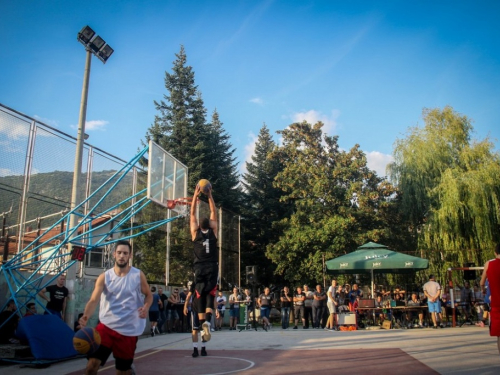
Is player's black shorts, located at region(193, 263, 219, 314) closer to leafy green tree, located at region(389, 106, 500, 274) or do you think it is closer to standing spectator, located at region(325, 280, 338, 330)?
standing spectator, located at region(325, 280, 338, 330)

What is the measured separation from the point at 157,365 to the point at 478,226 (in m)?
21.8

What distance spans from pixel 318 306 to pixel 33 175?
1349 centimetres

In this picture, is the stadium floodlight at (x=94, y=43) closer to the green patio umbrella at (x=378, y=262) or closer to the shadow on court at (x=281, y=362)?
the shadow on court at (x=281, y=362)

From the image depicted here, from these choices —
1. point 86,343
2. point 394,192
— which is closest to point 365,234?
point 394,192

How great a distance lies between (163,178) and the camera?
11289 millimetres

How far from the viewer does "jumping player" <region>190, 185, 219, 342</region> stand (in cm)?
820

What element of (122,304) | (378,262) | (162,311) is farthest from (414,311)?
(122,304)

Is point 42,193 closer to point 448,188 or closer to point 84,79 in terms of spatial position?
point 84,79

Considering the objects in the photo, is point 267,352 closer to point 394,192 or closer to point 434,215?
point 434,215

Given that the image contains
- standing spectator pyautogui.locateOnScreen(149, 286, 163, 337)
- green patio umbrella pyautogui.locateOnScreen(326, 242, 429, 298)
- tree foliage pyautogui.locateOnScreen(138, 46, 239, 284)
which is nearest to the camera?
standing spectator pyautogui.locateOnScreen(149, 286, 163, 337)

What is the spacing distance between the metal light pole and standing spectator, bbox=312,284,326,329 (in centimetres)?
1086

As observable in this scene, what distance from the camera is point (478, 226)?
976 inches

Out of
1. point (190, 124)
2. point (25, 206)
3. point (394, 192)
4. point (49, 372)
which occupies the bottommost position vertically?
point (49, 372)

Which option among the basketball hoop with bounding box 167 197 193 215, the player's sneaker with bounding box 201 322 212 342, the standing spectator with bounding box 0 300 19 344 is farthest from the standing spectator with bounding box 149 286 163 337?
the player's sneaker with bounding box 201 322 212 342
